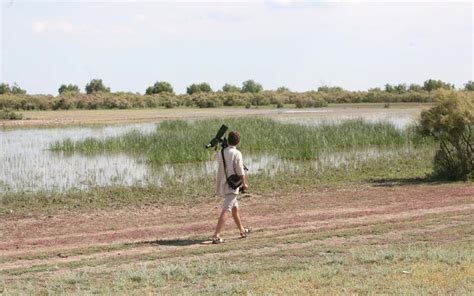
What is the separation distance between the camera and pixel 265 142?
27.3m

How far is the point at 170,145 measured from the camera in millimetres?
25516

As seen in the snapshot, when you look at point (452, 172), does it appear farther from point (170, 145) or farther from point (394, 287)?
point (394, 287)

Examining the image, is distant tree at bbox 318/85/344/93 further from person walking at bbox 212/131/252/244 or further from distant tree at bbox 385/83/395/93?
person walking at bbox 212/131/252/244

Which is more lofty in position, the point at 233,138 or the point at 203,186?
the point at 233,138

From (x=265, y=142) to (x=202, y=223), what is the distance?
14.2 meters

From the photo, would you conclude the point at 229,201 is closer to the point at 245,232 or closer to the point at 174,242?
the point at 245,232

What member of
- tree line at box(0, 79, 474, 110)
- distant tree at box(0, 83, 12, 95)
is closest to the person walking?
tree line at box(0, 79, 474, 110)

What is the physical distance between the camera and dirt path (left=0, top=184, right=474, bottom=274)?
1048cm

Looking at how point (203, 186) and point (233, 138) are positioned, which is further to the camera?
point (203, 186)

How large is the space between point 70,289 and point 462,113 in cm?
1336

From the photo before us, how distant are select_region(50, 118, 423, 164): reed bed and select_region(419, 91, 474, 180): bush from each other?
575 cm

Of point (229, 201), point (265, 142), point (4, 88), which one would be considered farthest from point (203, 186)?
point (4, 88)

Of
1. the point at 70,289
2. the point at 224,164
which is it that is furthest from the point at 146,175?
the point at 70,289

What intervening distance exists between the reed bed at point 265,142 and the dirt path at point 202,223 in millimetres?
7494
